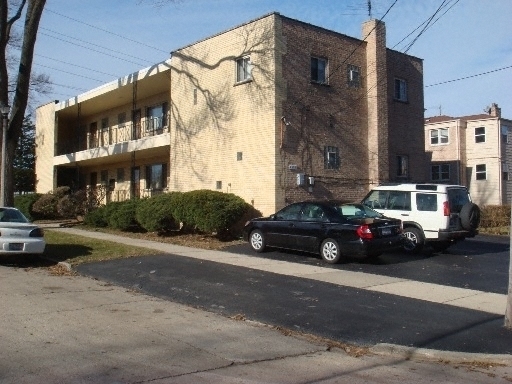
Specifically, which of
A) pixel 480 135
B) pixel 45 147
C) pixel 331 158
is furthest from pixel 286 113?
pixel 480 135

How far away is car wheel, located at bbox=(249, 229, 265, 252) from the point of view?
15367 millimetres

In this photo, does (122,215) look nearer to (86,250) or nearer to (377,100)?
(86,250)

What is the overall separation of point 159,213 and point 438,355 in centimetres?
1365

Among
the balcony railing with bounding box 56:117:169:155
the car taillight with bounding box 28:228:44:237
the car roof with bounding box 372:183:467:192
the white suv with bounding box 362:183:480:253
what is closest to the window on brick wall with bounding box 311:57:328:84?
the car roof with bounding box 372:183:467:192

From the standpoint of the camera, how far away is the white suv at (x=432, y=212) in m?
14.5

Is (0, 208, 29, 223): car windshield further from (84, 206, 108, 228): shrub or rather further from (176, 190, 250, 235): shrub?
(84, 206, 108, 228): shrub

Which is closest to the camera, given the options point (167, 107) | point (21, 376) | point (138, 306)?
point (21, 376)

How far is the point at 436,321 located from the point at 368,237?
4820mm

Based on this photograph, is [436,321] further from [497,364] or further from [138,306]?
[138,306]

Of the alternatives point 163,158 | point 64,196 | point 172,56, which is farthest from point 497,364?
point 64,196

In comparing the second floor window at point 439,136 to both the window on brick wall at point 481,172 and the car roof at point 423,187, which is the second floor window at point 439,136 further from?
the car roof at point 423,187

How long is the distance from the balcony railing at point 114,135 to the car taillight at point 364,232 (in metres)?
14.8

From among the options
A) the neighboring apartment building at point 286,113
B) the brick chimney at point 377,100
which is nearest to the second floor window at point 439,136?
the neighboring apartment building at point 286,113

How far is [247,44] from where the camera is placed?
64.7 feet
